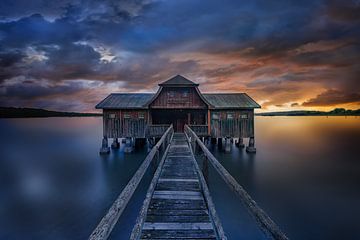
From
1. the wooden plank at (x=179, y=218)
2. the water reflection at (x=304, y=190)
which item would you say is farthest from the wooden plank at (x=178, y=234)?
the water reflection at (x=304, y=190)

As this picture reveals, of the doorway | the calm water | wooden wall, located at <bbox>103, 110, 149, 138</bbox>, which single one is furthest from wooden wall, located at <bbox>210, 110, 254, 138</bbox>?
wooden wall, located at <bbox>103, 110, 149, 138</bbox>

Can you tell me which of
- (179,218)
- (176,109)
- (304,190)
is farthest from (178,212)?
(176,109)

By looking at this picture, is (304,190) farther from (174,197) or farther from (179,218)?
(179,218)

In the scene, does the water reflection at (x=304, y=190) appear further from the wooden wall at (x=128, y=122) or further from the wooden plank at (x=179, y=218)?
the wooden wall at (x=128, y=122)

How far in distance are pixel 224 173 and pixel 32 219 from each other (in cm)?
1006

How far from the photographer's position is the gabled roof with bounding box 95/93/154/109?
63.4 ft

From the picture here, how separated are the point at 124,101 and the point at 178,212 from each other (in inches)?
708

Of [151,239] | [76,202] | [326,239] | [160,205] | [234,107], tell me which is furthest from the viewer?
[234,107]

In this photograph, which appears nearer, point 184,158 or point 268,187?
point 184,158

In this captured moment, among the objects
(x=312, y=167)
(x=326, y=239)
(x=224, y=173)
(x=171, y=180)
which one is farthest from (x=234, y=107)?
(x=224, y=173)

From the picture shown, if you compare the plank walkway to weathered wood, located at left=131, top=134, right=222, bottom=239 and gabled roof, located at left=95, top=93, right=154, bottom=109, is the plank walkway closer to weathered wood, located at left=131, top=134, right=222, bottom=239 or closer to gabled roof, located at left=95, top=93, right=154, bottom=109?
weathered wood, located at left=131, top=134, right=222, bottom=239

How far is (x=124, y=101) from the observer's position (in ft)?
67.8

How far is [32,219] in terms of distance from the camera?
900 cm

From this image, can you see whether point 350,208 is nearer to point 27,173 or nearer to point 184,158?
point 184,158
